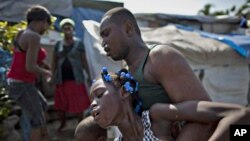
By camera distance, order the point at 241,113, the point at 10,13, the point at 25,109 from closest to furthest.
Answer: the point at 241,113 < the point at 25,109 < the point at 10,13

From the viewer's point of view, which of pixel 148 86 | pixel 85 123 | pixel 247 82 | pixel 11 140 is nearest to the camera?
pixel 148 86

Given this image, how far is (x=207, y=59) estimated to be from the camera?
693cm

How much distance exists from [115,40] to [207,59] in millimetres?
5327

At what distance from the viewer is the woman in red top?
3898 mm

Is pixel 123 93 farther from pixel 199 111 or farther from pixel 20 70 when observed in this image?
pixel 20 70

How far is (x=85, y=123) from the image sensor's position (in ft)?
7.73

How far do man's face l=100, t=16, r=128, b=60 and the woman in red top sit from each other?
2172 millimetres

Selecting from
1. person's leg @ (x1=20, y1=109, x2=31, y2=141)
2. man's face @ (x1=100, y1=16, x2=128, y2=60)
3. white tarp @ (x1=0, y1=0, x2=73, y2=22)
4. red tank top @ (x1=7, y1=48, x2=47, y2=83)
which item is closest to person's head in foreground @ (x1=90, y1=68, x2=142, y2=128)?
man's face @ (x1=100, y1=16, x2=128, y2=60)

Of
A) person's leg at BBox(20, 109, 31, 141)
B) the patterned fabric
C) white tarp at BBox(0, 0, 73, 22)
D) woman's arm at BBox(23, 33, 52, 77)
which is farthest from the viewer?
white tarp at BBox(0, 0, 73, 22)

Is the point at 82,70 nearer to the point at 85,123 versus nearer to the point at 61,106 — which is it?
the point at 61,106

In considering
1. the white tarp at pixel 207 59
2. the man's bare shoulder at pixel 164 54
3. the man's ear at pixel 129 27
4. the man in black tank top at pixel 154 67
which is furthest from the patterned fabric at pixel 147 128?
the white tarp at pixel 207 59

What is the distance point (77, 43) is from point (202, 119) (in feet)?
14.1

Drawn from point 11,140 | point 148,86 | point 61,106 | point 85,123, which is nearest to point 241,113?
point 148,86

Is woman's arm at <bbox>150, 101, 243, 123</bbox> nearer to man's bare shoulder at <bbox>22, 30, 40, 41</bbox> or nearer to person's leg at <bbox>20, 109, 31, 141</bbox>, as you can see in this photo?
man's bare shoulder at <bbox>22, 30, 40, 41</bbox>
